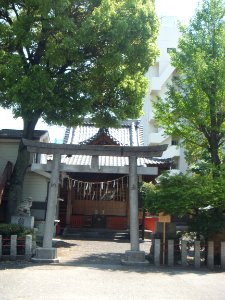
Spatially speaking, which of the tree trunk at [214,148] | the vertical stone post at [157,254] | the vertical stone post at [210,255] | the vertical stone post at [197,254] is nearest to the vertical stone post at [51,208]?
the vertical stone post at [157,254]

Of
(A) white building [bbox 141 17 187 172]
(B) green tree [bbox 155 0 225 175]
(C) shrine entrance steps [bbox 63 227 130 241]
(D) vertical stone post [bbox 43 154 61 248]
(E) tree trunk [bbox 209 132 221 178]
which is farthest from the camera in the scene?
(A) white building [bbox 141 17 187 172]

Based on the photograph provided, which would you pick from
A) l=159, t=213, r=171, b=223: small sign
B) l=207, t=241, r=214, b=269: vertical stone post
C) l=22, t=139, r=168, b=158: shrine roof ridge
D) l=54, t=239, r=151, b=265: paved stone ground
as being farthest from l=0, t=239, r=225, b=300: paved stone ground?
l=22, t=139, r=168, b=158: shrine roof ridge

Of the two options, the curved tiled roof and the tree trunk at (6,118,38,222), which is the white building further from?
the tree trunk at (6,118,38,222)

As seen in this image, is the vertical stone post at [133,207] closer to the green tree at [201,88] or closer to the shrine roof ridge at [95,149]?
the shrine roof ridge at [95,149]

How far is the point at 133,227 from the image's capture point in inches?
524

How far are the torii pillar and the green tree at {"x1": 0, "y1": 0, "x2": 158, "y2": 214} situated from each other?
3.15 meters

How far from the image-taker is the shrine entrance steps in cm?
2138

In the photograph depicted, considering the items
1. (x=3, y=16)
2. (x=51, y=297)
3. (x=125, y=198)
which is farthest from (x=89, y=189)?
(x=51, y=297)

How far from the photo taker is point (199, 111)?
561 inches

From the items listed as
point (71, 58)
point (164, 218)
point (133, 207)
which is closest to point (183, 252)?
point (164, 218)

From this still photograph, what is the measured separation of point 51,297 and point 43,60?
941 cm

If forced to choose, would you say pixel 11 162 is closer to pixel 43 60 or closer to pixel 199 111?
pixel 43 60

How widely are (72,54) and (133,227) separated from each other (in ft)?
22.0

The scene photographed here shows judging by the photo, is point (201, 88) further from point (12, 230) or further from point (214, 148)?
point (12, 230)
